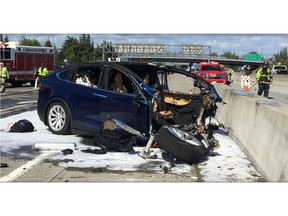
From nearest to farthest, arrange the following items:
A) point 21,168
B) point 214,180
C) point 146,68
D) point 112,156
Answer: point 214,180 → point 21,168 → point 112,156 → point 146,68

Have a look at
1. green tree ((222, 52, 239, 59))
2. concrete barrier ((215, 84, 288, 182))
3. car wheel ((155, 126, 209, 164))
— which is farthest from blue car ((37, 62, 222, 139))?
green tree ((222, 52, 239, 59))

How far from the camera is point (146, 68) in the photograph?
909 cm

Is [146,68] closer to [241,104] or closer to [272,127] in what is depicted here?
[241,104]

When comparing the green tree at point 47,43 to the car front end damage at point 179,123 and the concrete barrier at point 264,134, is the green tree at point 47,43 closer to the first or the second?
the car front end damage at point 179,123

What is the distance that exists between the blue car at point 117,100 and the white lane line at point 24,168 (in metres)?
1.15

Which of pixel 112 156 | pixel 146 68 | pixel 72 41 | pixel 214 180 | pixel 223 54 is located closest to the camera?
pixel 214 180

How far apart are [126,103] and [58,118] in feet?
5.45

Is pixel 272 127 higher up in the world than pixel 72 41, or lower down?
lower down

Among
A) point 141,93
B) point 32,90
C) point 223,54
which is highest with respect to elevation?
point 223,54

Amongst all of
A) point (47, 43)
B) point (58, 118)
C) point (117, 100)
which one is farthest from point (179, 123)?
point (47, 43)

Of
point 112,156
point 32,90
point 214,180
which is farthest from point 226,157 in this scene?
point 32,90

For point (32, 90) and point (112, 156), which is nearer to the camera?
point (112, 156)
